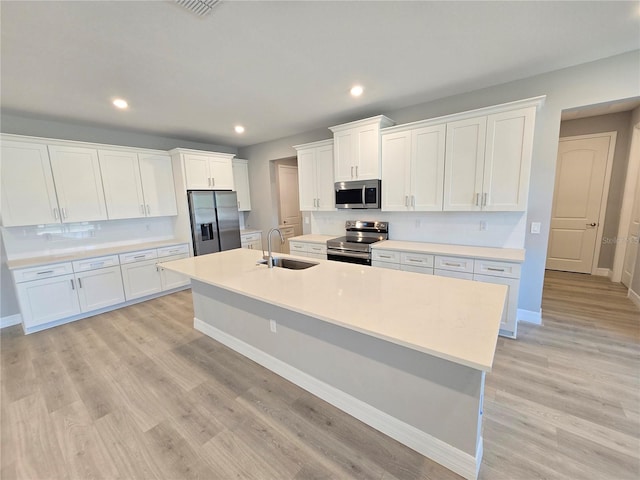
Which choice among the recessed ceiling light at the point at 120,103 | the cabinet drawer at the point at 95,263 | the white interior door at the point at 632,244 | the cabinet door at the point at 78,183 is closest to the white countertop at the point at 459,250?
the white interior door at the point at 632,244

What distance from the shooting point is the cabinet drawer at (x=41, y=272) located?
3.12 metres

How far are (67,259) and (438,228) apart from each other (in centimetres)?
492

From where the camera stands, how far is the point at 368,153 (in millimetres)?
3617

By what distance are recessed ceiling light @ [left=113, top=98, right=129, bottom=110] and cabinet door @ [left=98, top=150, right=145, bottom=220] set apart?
1.06 meters

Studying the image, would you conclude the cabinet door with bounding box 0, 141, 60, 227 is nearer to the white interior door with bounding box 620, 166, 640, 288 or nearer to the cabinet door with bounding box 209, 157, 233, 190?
the cabinet door with bounding box 209, 157, 233, 190

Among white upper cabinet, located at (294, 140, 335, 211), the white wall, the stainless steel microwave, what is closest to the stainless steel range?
the stainless steel microwave

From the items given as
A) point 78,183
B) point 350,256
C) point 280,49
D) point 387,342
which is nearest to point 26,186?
point 78,183

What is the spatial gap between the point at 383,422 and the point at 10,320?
4.94 meters

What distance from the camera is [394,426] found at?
1648mm

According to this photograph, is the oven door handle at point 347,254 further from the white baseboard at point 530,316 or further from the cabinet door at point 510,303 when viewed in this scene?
the white baseboard at point 530,316

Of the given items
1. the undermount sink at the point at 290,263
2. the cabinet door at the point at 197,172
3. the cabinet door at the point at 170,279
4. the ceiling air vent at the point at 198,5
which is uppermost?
the ceiling air vent at the point at 198,5

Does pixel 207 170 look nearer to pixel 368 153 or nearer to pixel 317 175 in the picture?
pixel 317 175

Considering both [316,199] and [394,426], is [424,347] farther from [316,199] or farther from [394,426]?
[316,199]

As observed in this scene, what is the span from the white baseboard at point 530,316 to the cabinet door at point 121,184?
220 inches
